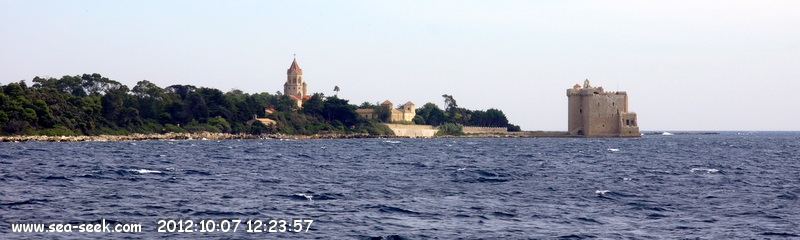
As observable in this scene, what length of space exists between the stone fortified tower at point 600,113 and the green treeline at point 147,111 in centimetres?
2848

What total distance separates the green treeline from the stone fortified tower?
93.4 ft

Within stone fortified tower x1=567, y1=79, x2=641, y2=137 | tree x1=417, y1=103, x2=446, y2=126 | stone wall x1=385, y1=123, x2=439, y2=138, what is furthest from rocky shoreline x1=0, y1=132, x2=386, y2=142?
tree x1=417, y1=103, x2=446, y2=126

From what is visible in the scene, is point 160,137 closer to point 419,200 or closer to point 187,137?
point 187,137

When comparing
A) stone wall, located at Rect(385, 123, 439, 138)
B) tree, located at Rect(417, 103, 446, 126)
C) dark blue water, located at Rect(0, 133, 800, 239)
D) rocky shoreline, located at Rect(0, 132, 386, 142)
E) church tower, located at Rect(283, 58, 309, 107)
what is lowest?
dark blue water, located at Rect(0, 133, 800, 239)

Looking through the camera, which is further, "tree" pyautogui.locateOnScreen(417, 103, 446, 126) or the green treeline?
"tree" pyautogui.locateOnScreen(417, 103, 446, 126)

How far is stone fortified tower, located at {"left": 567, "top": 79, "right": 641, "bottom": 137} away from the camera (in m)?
133

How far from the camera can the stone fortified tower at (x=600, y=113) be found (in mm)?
133000

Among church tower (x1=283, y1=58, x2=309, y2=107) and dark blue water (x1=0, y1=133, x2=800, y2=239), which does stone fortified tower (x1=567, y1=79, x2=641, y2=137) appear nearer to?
church tower (x1=283, y1=58, x2=309, y2=107)

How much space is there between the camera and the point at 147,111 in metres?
119

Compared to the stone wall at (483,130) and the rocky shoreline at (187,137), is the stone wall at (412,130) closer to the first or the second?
the rocky shoreline at (187,137)

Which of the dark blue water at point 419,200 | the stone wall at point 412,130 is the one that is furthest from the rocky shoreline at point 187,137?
the dark blue water at point 419,200

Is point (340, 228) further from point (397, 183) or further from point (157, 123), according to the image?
point (157, 123)

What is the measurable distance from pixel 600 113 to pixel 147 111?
2489 inches

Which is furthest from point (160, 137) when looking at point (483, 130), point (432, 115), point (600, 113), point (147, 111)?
point (432, 115)
